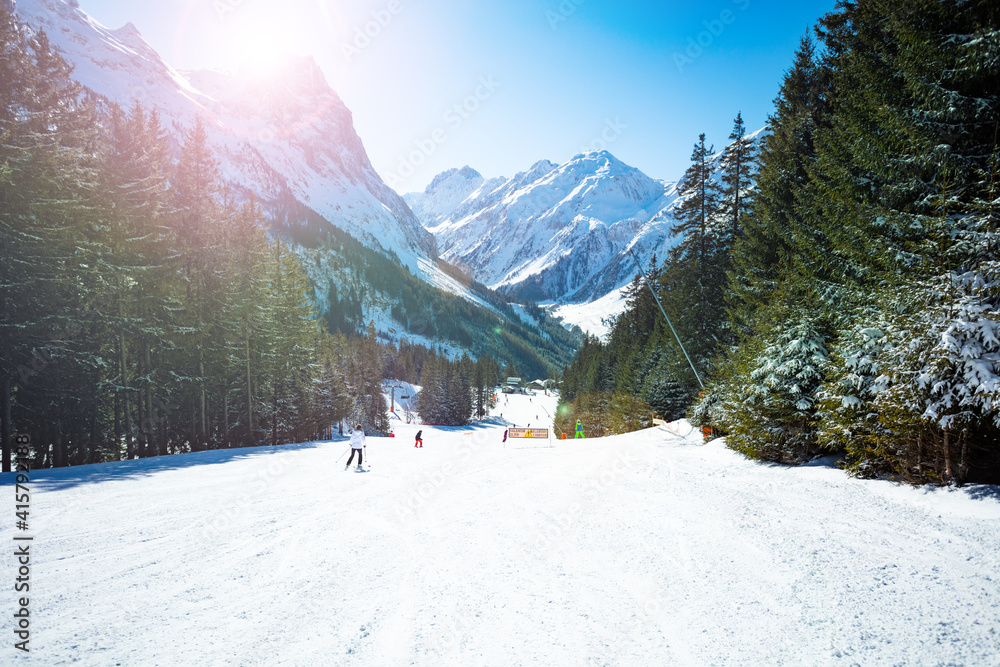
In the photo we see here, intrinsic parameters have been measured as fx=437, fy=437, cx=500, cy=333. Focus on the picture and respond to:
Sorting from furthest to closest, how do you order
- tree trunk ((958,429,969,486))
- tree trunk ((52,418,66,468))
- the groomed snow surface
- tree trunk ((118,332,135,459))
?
tree trunk ((118,332,135,459)) < tree trunk ((52,418,66,468)) < tree trunk ((958,429,969,486)) < the groomed snow surface

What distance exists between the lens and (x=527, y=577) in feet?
18.4

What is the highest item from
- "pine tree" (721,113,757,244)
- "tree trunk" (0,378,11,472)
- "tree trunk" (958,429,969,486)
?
"pine tree" (721,113,757,244)

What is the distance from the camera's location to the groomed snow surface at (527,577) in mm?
4055

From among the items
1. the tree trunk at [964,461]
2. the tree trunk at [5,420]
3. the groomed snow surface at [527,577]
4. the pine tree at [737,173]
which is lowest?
the groomed snow surface at [527,577]

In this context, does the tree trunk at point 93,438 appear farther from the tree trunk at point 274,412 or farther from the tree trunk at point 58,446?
the tree trunk at point 274,412

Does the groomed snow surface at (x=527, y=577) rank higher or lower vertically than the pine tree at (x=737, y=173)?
lower

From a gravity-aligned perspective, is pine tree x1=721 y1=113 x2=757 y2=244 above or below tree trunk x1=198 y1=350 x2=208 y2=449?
above

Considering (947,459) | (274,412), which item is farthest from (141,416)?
(947,459)

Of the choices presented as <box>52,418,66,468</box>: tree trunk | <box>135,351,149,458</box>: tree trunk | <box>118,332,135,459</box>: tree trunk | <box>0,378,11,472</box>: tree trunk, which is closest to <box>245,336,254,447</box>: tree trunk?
<box>135,351,149,458</box>: tree trunk

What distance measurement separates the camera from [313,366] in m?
33.7

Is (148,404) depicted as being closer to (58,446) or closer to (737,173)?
(58,446)

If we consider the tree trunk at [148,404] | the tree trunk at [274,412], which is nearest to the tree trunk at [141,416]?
the tree trunk at [148,404]

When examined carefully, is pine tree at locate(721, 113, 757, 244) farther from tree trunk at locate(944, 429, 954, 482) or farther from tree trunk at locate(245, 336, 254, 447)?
tree trunk at locate(245, 336, 254, 447)

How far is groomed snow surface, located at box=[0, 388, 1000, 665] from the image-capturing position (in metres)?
4.05
